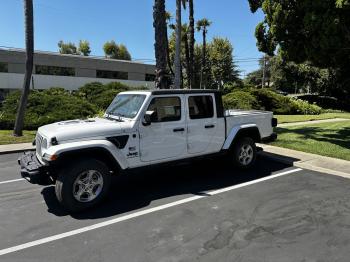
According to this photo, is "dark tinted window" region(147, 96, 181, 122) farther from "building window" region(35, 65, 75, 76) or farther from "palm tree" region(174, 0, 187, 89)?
"building window" region(35, 65, 75, 76)

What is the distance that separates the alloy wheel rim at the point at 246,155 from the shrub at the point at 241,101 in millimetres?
12115

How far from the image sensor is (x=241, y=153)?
8.09 metres

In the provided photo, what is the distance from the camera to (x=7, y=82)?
34438mm

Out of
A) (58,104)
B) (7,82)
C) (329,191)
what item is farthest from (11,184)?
(7,82)

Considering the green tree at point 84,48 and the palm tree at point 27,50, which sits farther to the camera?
the green tree at point 84,48

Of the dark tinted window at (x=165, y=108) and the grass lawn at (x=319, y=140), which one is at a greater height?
the dark tinted window at (x=165, y=108)

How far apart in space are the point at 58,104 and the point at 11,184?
34.0ft

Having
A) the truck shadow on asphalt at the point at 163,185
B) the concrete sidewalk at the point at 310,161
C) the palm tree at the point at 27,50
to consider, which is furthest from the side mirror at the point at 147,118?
the palm tree at the point at 27,50

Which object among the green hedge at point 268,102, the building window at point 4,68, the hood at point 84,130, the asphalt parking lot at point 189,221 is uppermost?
the building window at point 4,68

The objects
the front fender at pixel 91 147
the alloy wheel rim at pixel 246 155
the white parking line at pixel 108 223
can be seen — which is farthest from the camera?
the alloy wheel rim at pixel 246 155

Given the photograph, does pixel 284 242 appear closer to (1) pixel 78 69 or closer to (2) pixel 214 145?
(2) pixel 214 145

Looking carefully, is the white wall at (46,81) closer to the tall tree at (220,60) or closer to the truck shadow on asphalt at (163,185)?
the tall tree at (220,60)

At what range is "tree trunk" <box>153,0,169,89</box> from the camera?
13242 millimetres

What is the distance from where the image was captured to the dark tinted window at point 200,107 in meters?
7.13
